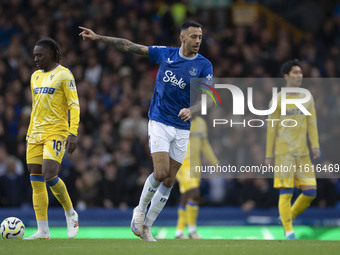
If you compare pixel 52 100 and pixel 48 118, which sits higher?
pixel 52 100

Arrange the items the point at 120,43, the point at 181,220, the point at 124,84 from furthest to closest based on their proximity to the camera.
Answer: the point at 124,84, the point at 181,220, the point at 120,43

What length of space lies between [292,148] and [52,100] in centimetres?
398

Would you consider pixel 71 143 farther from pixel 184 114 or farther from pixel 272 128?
pixel 272 128

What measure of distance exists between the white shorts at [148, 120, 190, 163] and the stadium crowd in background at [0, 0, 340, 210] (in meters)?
6.29

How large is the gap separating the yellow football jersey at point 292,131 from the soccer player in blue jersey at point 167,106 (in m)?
2.32

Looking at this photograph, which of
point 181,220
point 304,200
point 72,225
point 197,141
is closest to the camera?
point 72,225

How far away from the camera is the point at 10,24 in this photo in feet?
67.5

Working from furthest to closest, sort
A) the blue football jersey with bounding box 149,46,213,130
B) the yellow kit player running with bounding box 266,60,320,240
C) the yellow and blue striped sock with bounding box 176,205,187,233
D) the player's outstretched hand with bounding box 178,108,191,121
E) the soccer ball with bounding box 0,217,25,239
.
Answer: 1. the yellow and blue striped sock with bounding box 176,205,187,233
2. the yellow kit player running with bounding box 266,60,320,240
3. the soccer ball with bounding box 0,217,25,239
4. the blue football jersey with bounding box 149,46,213,130
5. the player's outstretched hand with bounding box 178,108,191,121

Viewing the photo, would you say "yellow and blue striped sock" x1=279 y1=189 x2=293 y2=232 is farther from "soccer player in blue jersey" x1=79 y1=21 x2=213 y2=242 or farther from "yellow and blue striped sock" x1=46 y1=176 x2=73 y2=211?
"yellow and blue striped sock" x1=46 y1=176 x2=73 y2=211

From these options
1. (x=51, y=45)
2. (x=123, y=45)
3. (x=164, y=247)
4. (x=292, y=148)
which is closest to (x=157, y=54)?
(x=123, y=45)

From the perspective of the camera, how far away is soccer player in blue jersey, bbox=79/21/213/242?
9.08 m

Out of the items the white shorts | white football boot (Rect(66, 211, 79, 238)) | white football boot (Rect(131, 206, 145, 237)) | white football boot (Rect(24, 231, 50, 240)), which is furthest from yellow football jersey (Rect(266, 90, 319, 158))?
white football boot (Rect(24, 231, 50, 240))

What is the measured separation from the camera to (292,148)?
11.2m

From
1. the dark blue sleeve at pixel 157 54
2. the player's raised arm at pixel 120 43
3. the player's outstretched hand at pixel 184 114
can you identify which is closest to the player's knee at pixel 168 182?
the player's outstretched hand at pixel 184 114
